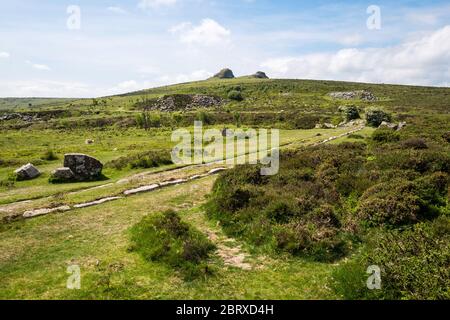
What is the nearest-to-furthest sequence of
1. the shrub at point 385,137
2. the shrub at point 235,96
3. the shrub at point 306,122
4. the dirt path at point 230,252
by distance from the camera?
the dirt path at point 230,252, the shrub at point 385,137, the shrub at point 306,122, the shrub at point 235,96

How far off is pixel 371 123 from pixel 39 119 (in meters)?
98.4

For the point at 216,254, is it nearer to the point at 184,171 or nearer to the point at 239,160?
the point at 184,171

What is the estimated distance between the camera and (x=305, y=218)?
1534 centimetres

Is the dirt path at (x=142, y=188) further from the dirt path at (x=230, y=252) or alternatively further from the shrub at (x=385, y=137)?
the shrub at (x=385, y=137)

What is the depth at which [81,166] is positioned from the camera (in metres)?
28.4

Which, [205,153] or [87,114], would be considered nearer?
[205,153]

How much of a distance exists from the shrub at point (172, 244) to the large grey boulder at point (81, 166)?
1382 cm

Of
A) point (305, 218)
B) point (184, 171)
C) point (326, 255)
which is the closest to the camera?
point (326, 255)

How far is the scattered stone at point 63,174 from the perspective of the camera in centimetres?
2783

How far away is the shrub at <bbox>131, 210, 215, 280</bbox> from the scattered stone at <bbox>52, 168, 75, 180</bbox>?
45.8 ft

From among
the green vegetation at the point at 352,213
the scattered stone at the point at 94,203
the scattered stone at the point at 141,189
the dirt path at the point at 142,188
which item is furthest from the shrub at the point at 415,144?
the scattered stone at the point at 94,203

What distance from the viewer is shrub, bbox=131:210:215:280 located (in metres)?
12.5

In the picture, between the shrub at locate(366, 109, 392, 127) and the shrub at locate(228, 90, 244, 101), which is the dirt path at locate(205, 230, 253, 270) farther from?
the shrub at locate(228, 90, 244, 101)
